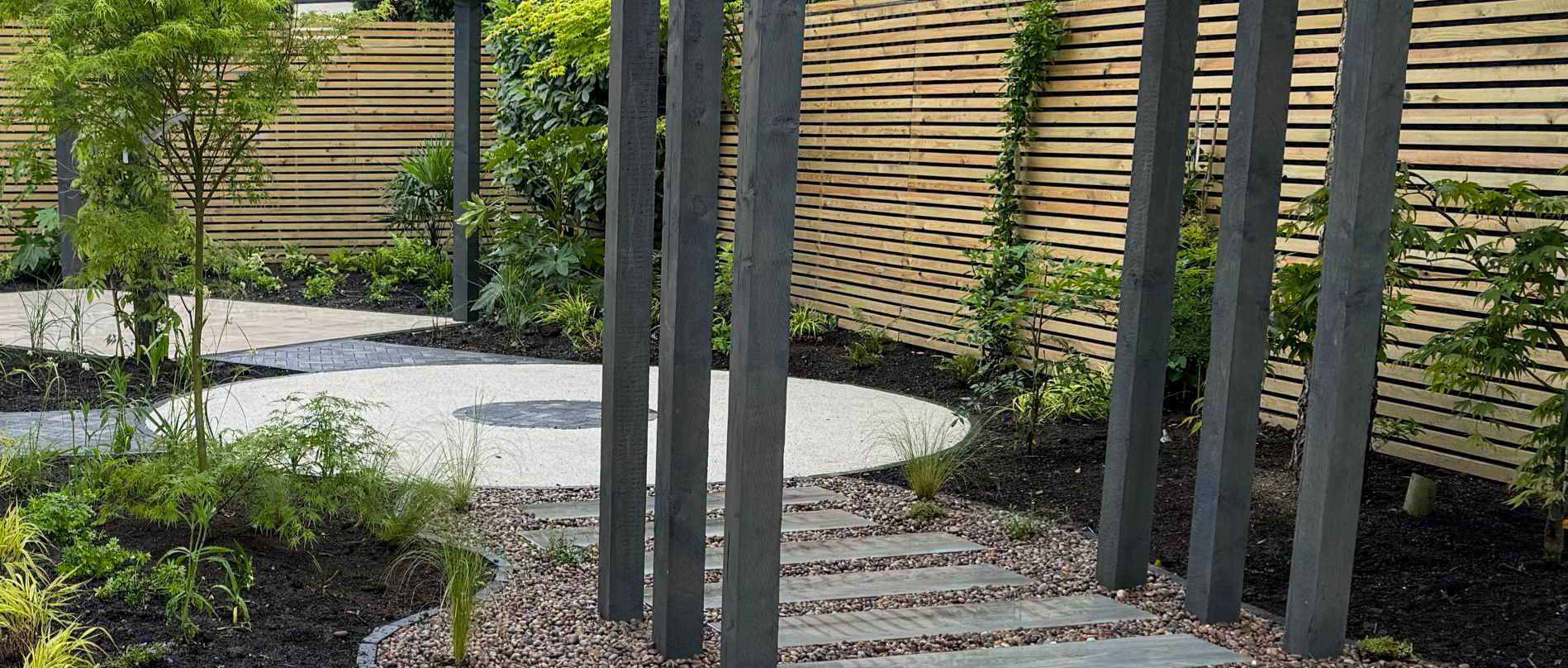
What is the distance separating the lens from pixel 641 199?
338cm

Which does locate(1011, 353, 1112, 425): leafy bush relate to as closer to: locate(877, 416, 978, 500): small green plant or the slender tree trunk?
locate(877, 416, 978, 500): small green plant

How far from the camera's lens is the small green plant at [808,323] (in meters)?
9.53

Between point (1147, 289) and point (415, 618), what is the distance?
93.3 inches

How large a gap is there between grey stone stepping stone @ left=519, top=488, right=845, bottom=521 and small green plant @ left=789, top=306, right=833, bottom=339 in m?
→ 4.09

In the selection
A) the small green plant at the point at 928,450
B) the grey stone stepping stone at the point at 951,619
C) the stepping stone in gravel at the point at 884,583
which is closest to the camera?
the grey stone stepping stone at the point at 951,619

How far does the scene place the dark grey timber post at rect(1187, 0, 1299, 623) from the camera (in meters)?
3.55

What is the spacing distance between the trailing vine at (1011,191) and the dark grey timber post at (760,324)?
4.63 meters

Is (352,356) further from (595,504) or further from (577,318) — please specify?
(595,504)

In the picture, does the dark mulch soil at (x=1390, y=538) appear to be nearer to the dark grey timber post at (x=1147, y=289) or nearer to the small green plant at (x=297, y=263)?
the dark grey timber post at (x=1147, y=289)

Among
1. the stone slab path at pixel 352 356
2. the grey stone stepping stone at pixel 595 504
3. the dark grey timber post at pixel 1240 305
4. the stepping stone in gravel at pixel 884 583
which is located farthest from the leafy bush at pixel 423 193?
the dark grey timber post at pixel 1240 305

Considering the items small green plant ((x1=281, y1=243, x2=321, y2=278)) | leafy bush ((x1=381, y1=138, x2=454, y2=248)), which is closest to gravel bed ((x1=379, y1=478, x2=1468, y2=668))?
leafy bush ((x1=381, y1=138, x2=454, y2=248))

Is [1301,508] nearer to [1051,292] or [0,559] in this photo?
[1051,292]

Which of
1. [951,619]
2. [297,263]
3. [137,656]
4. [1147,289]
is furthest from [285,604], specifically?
[297,263]

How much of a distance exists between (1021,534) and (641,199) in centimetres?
214
